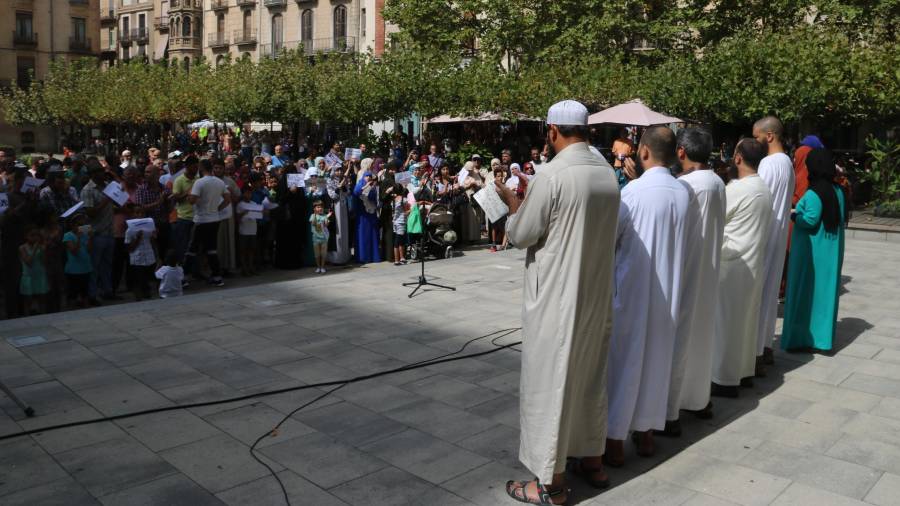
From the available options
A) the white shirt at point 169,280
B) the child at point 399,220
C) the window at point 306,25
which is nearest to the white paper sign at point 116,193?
the white shirt at point 169,280

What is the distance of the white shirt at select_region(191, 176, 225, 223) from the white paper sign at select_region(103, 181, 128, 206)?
38.2 inches

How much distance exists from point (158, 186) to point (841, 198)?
8233mm

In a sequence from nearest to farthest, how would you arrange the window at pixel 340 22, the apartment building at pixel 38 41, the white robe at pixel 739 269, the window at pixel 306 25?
the white robe at pixel 739 269, the window at pixel 340 22, the window at pixel 306 25, the apartment building at pixel 38 41

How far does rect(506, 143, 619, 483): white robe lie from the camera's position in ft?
12.7

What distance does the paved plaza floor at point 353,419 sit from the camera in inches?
167

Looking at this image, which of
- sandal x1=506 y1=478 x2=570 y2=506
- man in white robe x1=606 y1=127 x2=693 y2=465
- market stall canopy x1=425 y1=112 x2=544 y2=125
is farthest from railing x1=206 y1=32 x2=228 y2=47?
sandal x1=506 y1=478 x2=570 y2=506

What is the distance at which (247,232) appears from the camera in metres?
11.6

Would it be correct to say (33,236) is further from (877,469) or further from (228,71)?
(228,71)

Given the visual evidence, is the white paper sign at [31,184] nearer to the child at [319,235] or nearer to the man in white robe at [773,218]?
the child at [319,235]

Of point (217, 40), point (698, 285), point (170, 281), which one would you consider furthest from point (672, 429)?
point (217, 40)

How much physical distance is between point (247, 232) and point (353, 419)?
6910mm

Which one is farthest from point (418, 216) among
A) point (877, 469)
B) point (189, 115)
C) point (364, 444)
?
point (189, 115)

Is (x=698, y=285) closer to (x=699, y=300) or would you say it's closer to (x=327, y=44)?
(x=699, y=300)

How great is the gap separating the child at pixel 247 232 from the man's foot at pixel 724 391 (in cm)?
746
